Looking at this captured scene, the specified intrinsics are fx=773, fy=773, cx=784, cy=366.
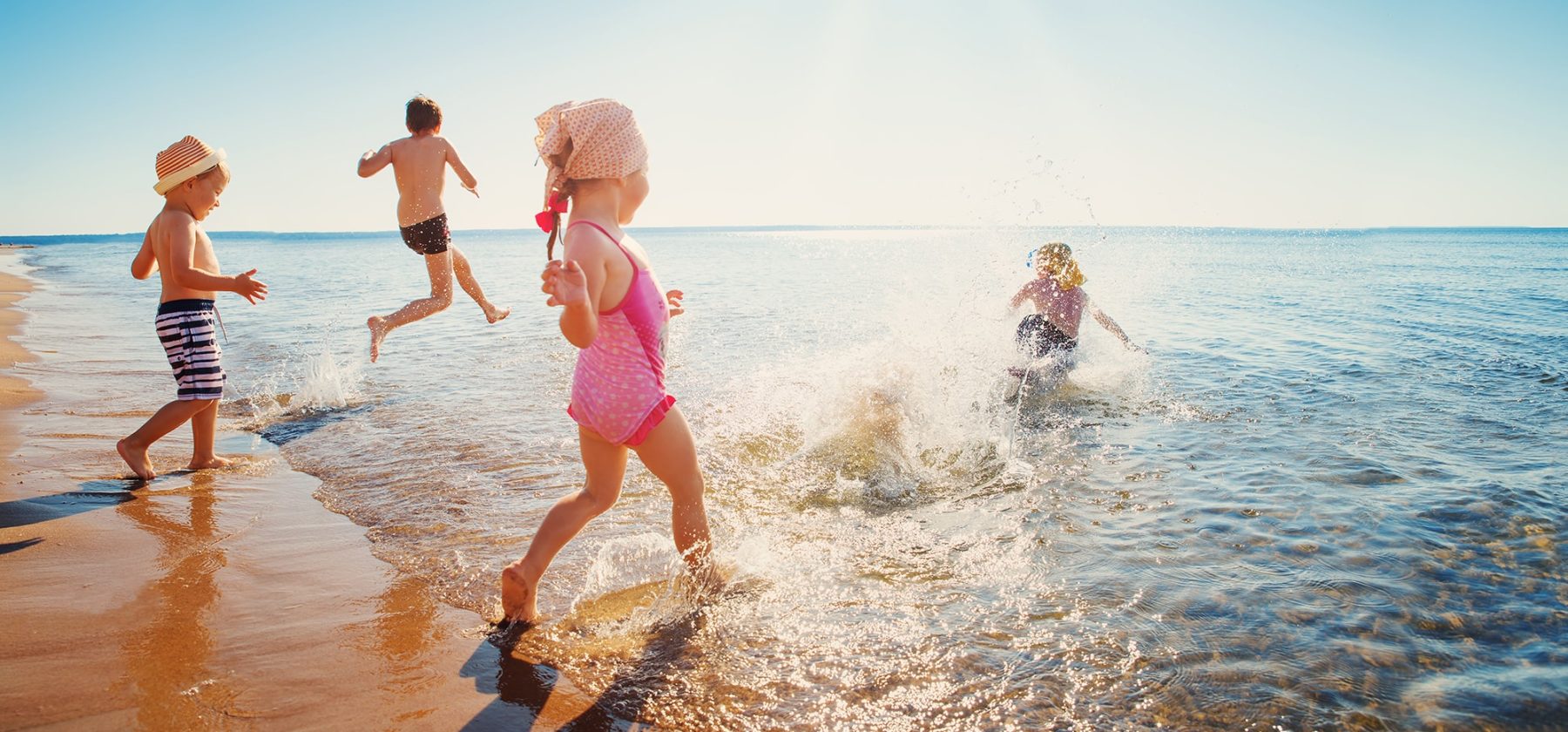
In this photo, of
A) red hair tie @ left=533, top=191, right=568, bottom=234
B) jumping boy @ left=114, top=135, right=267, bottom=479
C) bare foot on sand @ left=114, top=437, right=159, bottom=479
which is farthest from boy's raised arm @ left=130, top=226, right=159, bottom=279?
red hair tie @ left=533, top=191, right=568, bottom=234

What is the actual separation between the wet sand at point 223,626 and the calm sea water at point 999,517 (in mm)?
234

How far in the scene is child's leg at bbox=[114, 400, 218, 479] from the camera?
4781mm

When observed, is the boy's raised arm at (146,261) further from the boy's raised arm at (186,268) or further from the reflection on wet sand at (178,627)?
the reflection on wet sand at (178,627)

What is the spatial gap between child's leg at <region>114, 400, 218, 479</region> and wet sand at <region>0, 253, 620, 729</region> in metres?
0.12

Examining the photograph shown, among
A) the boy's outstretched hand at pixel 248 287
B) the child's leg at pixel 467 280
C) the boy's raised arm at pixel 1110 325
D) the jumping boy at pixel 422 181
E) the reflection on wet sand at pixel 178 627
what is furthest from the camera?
the boy's raised arm at pixel 1110 325

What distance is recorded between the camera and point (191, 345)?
4.92m

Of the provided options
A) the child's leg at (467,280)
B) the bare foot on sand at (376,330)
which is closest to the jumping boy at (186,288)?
the bare foot on sand at (376,330)

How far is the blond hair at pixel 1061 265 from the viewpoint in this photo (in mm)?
8047

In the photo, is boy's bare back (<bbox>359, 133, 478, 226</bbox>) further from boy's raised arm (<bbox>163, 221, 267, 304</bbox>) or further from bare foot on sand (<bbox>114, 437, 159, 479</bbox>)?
bare foot on sand (<bbox>114, 437, 159, 479</bbox>)

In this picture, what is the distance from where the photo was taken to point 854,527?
4352 millimetres

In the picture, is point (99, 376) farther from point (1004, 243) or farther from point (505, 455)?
point (1004, 243)

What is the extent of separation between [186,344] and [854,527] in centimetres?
436

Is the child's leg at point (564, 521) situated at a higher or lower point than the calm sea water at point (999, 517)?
higher

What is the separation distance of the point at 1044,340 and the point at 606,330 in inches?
245
